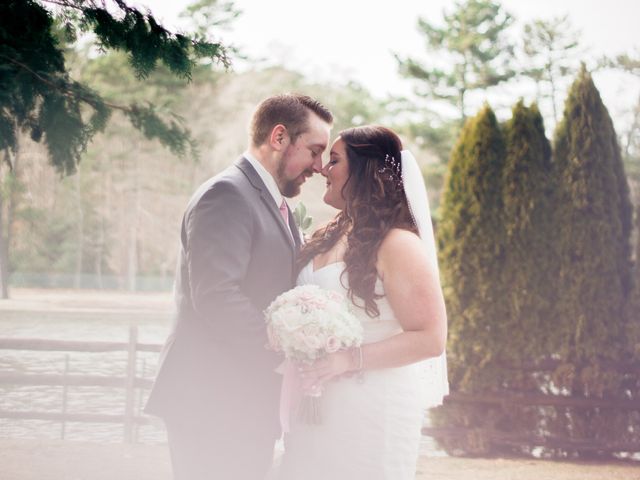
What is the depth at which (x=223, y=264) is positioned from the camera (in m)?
2.43

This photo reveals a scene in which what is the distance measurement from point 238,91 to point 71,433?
19340mm

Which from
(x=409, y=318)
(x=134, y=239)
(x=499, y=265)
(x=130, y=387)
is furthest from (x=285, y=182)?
(x=134, y=239)

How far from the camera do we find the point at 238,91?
25391 millimetres

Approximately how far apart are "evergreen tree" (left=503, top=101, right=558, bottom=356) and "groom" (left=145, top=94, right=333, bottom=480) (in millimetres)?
4492

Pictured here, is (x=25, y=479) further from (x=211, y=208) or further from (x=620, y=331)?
(x=620, y=331)

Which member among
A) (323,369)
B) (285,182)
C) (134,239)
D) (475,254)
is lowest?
(323,369)

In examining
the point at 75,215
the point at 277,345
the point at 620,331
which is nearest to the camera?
the point at 277,345

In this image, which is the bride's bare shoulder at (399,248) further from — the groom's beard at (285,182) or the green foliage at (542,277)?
the green foliage at (542,277)

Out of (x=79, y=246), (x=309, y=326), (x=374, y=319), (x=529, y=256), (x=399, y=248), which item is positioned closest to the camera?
(x=309, y=326)

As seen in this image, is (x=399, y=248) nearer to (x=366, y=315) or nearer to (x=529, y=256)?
(x=366, y=315)

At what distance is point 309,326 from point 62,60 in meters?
2.89

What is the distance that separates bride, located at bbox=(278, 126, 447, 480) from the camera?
2531 millimetres

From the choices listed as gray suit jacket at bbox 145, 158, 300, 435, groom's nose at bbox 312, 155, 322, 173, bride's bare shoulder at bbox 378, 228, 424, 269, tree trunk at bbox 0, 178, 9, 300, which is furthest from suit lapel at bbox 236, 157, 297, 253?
tree trunk at bbox 0, 178, 9, 300

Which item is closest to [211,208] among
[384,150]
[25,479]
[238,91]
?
[384,150]
